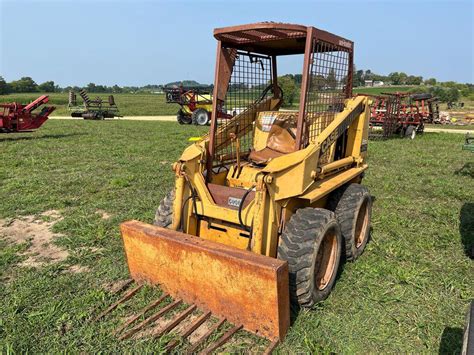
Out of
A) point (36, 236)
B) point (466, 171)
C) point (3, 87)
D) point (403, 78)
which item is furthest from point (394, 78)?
point (36, 236)

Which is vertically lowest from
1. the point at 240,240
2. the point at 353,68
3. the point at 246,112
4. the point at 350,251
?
the point at 350,251

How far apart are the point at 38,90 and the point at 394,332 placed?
76.8 metres

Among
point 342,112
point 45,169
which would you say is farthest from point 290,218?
point 45,169

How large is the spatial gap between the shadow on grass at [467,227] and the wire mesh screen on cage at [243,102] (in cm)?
289

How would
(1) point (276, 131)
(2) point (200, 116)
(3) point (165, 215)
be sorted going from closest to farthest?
(3) point (165, 215)
(1) point (276, 131)
(2) point (200, 116)

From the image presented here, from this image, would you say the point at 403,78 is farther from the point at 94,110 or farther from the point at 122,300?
the point at 122,300

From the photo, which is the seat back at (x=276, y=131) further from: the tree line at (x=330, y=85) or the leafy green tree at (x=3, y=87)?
the leafy green tree at (x=3, y=87)

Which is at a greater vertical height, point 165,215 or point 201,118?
point 201,118

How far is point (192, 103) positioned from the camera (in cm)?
2116

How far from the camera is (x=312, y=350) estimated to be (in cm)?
281

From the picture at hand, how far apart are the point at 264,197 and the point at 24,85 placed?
243 ft

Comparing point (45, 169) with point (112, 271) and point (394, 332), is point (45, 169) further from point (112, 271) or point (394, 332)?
point (394, 332)

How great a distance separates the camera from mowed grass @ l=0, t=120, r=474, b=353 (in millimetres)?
2961

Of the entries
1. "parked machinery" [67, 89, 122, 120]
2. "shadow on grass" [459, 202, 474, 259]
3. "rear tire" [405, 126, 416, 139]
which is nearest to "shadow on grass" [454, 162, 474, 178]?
"shadow on grass" [459, 202, 474, 259]
